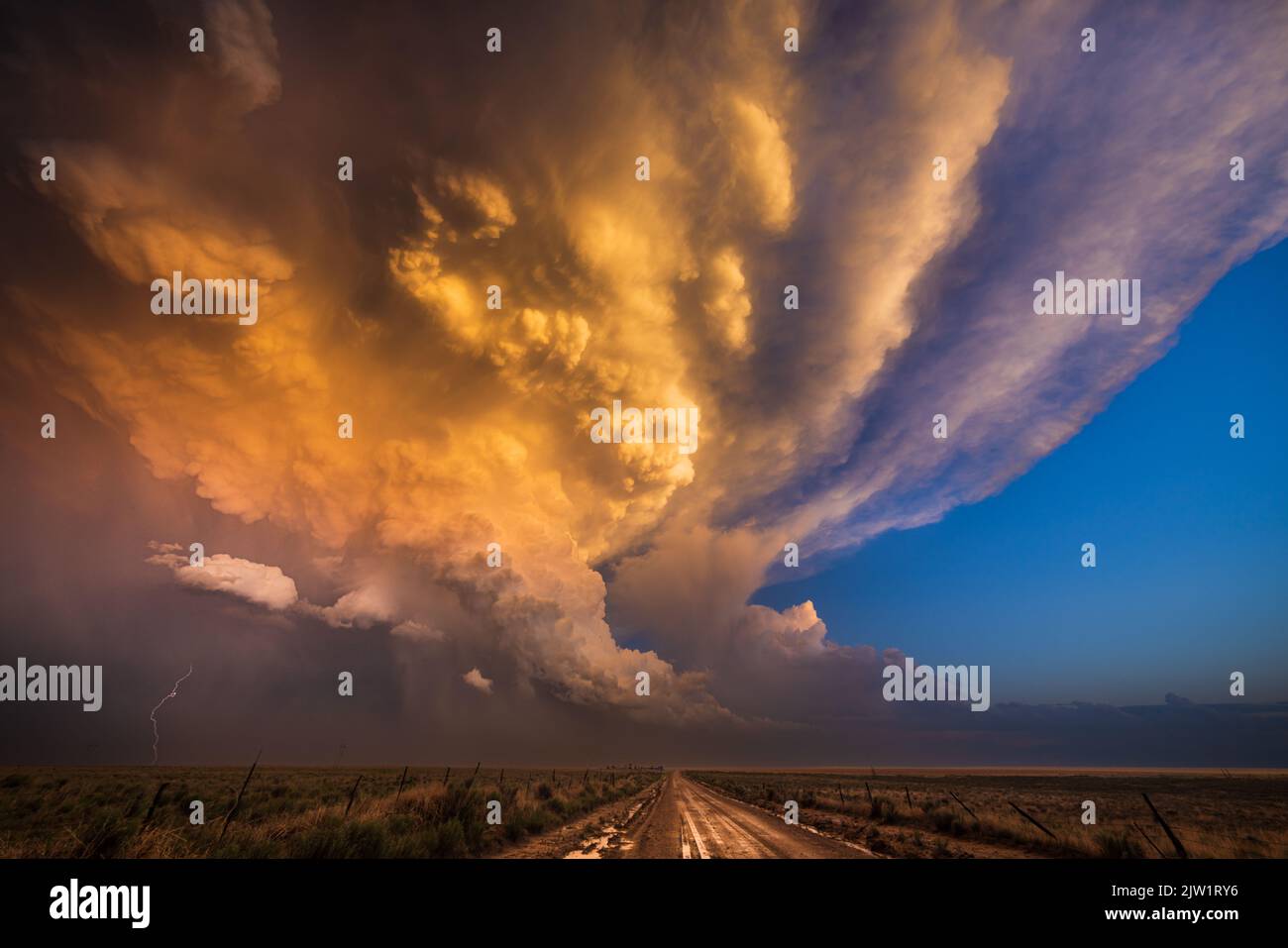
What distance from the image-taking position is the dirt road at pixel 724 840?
48.4 feet

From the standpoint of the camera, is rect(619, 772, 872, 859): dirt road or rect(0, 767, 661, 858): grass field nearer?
rect(0, 767, 661, 858): grass field

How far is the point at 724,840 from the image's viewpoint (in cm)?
1764

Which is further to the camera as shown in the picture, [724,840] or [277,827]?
[724,840]

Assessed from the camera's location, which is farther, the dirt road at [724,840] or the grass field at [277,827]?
the dirt road at [724,840]

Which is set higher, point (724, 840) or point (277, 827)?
point (277, 827)

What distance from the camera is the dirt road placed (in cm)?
1474

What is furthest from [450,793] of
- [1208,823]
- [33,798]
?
[1208,823]
